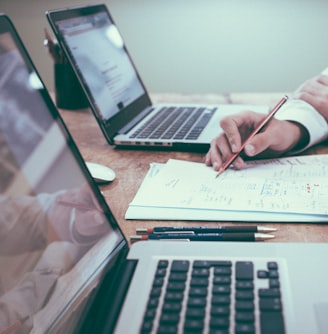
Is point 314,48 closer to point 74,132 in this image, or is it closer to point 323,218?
point 74,132

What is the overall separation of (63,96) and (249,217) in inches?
32.2

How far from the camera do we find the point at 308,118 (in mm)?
1038

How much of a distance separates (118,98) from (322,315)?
31.0 inches

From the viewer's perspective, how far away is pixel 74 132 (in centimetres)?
119

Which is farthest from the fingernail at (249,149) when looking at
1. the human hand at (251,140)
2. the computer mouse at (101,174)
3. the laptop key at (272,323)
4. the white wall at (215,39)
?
the white wall at (215,39)

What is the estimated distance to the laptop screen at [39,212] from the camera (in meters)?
0.45

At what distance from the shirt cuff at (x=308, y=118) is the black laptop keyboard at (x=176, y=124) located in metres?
0.18

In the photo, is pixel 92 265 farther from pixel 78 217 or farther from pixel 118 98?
pixel 118 98

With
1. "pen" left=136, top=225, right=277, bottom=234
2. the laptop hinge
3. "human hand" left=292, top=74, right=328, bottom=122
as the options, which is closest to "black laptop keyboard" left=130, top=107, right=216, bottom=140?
"human hand" left=292, top=74, right=328, bottom=122

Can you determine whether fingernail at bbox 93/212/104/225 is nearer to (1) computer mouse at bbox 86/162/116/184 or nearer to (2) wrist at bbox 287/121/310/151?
(1) computer mouse at bbox 86/162/116/184

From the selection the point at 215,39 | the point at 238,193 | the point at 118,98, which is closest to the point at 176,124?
the point at 118,98

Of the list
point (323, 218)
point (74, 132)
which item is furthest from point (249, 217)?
point (74, 132)

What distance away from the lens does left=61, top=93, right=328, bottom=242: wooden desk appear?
0.69 m

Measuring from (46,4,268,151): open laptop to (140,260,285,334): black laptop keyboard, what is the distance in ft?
1.60
